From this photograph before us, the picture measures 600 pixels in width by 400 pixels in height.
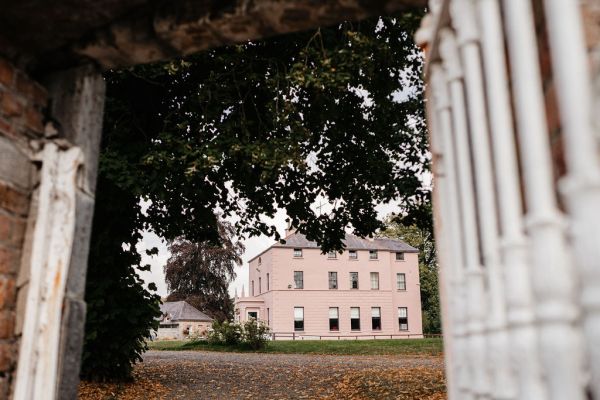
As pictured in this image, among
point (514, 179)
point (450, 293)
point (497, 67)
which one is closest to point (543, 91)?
point (497, 67)

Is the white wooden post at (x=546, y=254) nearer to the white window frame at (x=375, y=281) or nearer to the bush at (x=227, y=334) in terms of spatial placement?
the bush at (x=227, y=334)

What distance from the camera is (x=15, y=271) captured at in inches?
95.4

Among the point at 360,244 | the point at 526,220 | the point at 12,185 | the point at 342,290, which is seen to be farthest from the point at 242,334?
the point at 526,220

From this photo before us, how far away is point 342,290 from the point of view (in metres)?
39.2

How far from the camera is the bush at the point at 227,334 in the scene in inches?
987

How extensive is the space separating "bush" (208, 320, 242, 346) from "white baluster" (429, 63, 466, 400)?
942 inches

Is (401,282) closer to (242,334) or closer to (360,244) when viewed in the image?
(360,244)

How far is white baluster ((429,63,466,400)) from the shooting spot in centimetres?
172

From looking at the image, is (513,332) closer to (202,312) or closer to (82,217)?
(82,217)

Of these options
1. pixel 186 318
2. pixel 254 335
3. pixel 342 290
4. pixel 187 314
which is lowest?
pixel 254 335

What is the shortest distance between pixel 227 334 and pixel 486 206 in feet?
81.7

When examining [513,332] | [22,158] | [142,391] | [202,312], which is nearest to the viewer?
[513,332]

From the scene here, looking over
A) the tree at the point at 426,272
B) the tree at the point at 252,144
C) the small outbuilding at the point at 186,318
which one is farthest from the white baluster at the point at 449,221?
the small outbuilding at the point at 186,318

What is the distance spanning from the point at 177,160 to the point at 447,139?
295 inches
